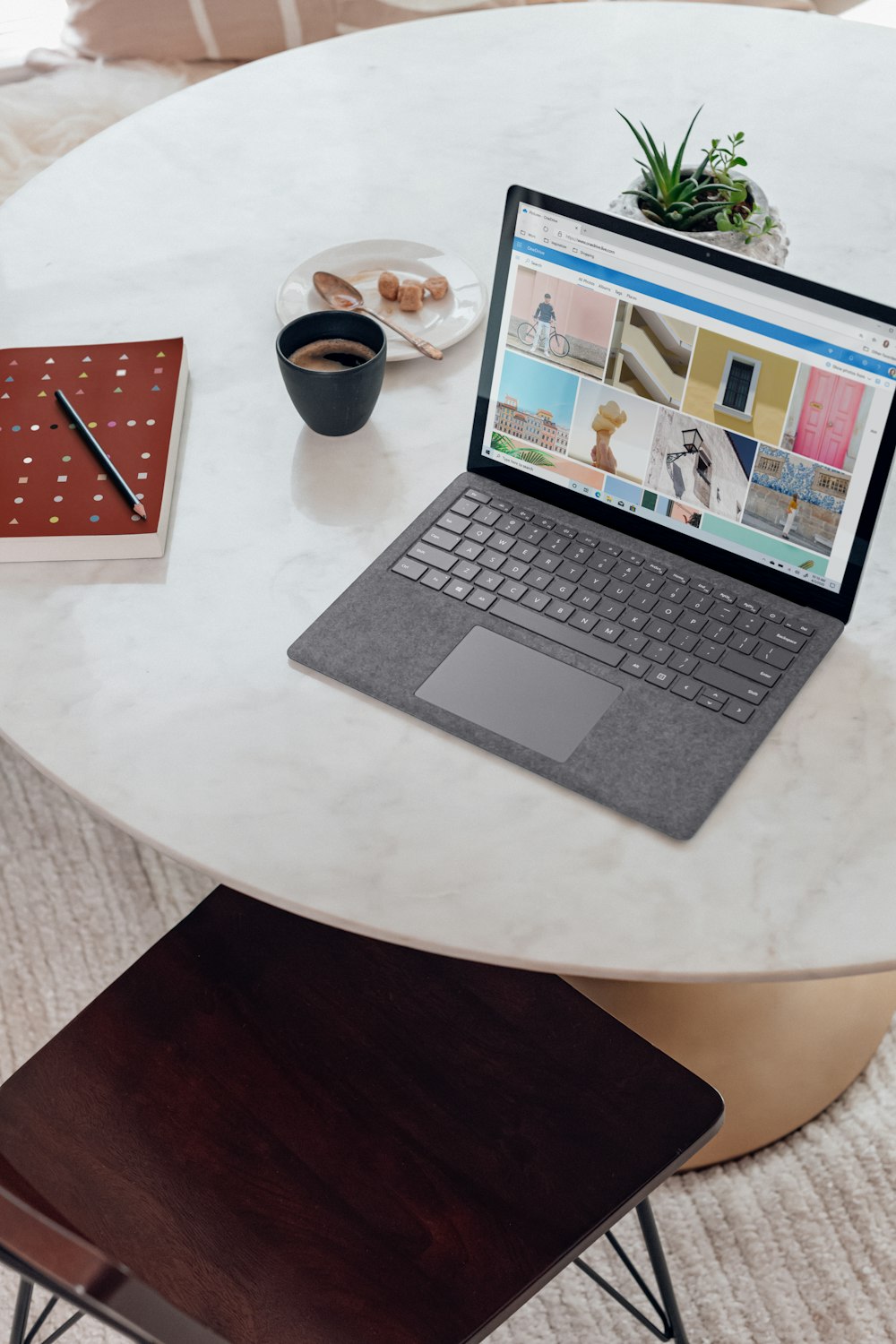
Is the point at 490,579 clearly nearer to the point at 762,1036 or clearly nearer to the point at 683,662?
the point at 683,662

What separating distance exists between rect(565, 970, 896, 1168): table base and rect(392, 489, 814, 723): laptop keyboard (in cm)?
47

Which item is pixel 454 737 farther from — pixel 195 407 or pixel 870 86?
pixel 870 86

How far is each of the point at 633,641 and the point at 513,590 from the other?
106mm

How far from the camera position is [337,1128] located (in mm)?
960

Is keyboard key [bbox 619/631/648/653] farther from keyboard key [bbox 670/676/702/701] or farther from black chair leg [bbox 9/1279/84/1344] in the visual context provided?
black chair leg [bbox 9/1279/84/1344]

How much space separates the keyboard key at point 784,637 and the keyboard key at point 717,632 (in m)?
0.03

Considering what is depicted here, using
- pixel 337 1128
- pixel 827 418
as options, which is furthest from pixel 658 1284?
pixel 827 418

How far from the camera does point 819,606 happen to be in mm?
985

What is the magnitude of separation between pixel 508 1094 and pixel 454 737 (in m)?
0.28

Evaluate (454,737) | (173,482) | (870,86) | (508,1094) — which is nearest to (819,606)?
(454,737)

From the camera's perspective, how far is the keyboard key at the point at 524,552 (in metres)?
1.03

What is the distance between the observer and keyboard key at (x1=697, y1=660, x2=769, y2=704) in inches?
37.0

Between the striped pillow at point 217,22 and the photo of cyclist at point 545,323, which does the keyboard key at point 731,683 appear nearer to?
the photo of cyclist at point 545,323

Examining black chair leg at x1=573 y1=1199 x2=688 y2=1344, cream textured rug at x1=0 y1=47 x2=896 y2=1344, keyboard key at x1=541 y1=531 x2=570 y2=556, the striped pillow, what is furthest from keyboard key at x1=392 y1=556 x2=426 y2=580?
the striped pillow
